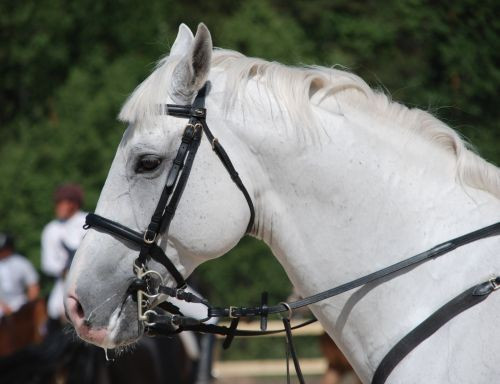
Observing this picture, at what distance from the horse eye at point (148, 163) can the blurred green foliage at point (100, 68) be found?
246 inches

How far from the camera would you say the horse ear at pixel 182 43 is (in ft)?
10.0

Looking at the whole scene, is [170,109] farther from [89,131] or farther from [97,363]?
[89,131]

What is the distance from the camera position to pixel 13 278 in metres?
8.88

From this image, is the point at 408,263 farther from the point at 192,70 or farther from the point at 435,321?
the point at 192,70

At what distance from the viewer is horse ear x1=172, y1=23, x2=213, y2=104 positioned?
108 inches

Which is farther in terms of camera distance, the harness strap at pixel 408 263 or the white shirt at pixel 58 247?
the white shirt at pixel 58 247

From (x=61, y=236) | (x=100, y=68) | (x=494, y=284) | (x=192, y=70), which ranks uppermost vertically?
(x=100, y=68)

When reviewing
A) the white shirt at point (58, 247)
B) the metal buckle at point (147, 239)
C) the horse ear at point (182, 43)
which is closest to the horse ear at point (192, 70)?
the horse ear at point (182, 43)

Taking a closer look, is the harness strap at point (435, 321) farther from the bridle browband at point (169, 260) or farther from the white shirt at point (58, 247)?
the white shirt at point (58, 247)

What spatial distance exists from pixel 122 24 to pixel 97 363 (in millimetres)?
6803

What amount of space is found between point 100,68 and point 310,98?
9.17 m

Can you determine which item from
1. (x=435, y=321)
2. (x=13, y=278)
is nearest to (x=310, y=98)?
(x=435, y=321)

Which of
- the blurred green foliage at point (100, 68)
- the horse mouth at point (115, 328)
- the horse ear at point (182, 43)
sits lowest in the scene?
the horse mouth at point (115, 328)

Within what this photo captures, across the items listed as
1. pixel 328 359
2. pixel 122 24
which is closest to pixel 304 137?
pixel 328 359
